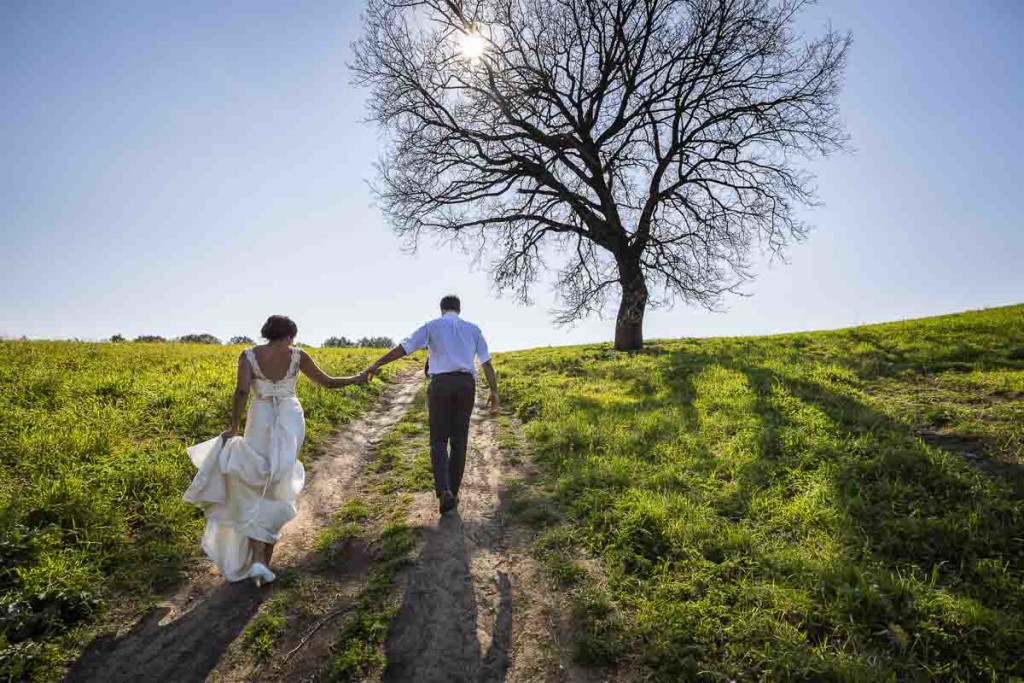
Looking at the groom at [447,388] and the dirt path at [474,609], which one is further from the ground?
the groom at [447,388]

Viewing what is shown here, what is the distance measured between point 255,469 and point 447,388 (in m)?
2.17

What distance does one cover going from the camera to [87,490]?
5250 millimetres

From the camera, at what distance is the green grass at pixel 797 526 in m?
3.31

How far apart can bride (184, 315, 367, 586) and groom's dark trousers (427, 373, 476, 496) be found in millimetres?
1513

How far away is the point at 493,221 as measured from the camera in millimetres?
16594

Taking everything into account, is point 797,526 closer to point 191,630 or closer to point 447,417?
point 447,417

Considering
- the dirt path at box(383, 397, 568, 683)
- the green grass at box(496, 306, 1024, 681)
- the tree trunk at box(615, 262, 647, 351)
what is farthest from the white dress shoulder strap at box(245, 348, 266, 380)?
the tree trunk at box(615, 262, 647, 351)

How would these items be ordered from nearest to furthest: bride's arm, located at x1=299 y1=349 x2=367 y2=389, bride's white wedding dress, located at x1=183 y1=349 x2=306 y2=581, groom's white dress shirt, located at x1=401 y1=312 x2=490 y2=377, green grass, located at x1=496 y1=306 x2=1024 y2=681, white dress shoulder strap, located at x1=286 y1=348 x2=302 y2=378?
green grass, located at x1=496 y1=306 x2=1024 y2=681
bride's white wedding dress, located at x1=183 y1=349 x2=306 y2=581
white dress shoulder strap, located at x1=286 y1=348 x2=302 y2=378
bride's arm, located at x1=299 y1=349 x2=367 y2=389
groom's white dress shirt, located at x1=401 y1=312 x2=490 y2=377

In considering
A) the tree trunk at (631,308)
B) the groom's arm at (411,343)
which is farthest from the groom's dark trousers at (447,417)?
the tree trunk at (631,308)

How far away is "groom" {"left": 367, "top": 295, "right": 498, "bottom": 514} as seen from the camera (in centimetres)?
563

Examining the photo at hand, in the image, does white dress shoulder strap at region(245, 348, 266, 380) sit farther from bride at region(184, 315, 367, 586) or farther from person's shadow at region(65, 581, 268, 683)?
person's shadow at region(65, 581, 268, 683)

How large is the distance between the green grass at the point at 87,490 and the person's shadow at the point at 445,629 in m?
2.42

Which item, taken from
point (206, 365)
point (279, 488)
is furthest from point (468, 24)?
point (279, 488)

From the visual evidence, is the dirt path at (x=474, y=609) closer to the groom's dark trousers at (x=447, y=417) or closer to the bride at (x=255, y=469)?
the groom's dark trousers at (x=447, y=417)
